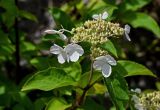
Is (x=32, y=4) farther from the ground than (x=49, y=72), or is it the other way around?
(x=32, y=4)

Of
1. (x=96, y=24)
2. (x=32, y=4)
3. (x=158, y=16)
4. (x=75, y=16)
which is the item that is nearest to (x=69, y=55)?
(x=96, y=24)

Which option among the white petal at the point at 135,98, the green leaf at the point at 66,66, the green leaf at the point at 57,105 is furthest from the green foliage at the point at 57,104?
the white petal at the point at 135,98

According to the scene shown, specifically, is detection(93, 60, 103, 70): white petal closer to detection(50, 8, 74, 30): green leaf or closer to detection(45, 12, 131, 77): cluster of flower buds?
detection(45, 12, 131, 77): cluster of flower buds

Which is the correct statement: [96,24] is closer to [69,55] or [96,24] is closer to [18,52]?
[69,55]

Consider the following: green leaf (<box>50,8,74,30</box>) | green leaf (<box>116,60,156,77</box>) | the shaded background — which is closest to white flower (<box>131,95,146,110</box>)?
green leaf (<box>116,60,156,77</box>)

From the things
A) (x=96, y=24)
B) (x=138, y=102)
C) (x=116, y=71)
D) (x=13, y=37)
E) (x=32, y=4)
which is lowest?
(x=138, y=102)

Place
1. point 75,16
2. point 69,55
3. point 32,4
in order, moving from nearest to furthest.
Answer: point 69,55
point 75,16
point 32,4
